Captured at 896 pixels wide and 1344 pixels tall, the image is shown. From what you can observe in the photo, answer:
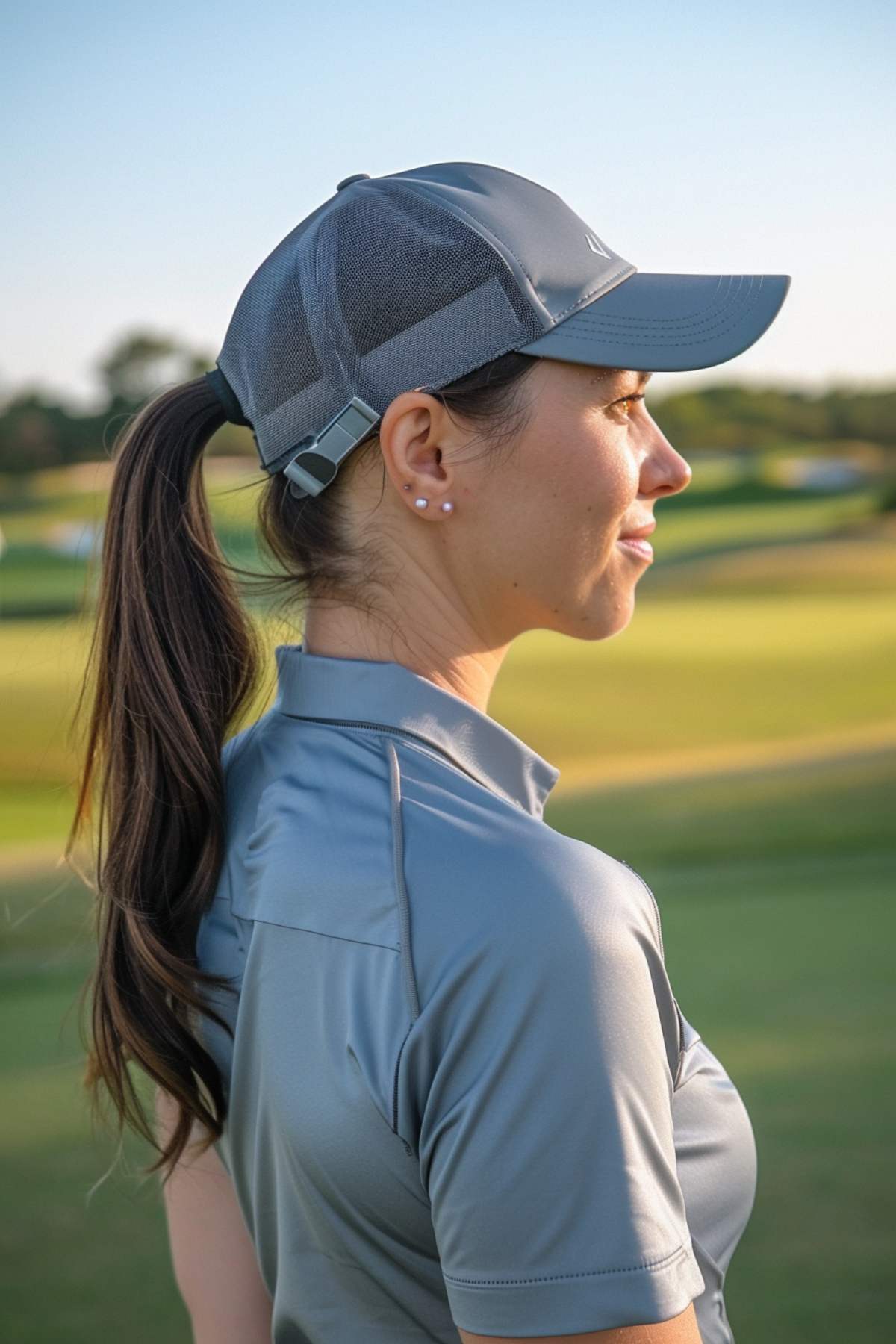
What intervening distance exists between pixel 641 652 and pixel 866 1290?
3.97 meters

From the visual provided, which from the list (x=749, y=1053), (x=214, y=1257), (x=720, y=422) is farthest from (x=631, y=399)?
(x=720, y=422)

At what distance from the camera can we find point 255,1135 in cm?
85

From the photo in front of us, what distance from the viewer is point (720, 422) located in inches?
A: 232

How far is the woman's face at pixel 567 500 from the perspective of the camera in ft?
2.89

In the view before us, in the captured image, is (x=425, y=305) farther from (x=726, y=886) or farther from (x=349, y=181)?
(x=726, y=886)

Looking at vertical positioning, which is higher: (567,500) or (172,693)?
(567,500)

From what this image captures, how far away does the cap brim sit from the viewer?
87cm

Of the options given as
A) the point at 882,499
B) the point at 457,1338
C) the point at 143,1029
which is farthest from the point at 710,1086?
the point at 882,499

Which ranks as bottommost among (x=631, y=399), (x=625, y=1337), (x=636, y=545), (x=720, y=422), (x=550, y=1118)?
(x=720, y=422)

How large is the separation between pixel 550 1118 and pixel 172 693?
414 millimetres

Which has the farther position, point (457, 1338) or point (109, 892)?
point (109, 892)

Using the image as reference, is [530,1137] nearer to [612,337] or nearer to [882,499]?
[612,337]

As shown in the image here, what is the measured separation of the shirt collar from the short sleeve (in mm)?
153

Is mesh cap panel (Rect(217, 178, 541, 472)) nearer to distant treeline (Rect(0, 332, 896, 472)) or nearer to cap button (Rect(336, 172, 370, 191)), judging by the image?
cap button (Rect(336, 172, 370, 191))
